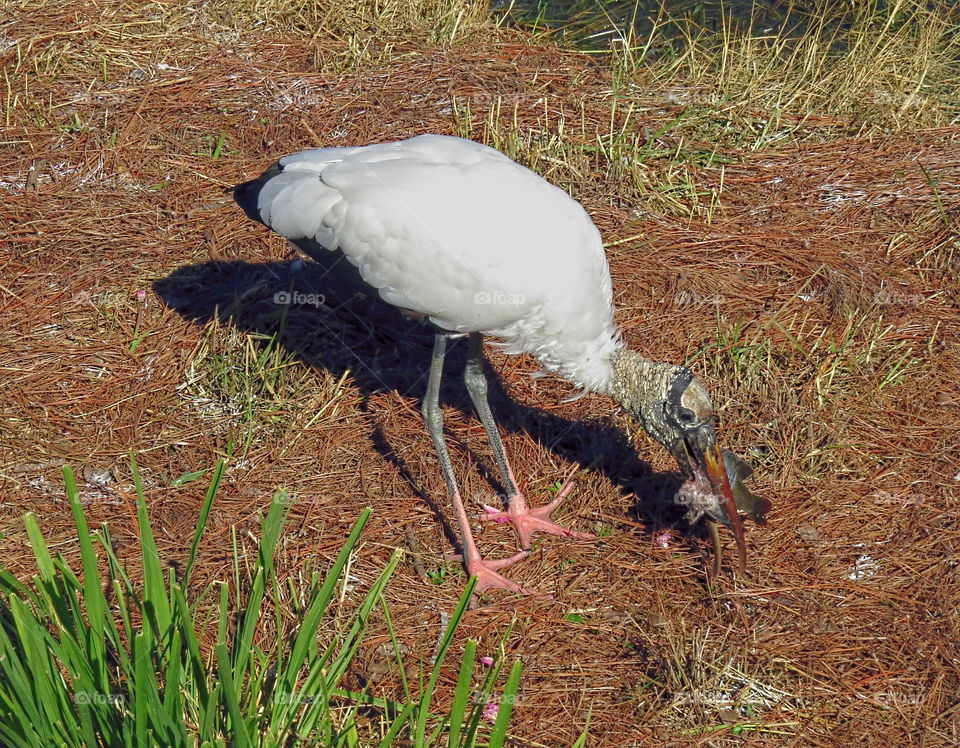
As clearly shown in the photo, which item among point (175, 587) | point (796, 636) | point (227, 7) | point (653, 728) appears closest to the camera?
point (175, 587)

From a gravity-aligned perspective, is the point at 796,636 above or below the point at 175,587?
below

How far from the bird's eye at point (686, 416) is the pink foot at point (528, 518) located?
0.59 metres

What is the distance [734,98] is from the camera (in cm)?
575

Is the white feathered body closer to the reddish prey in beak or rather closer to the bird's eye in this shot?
the bird's eye

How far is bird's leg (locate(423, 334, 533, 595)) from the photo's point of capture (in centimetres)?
Answer: 357

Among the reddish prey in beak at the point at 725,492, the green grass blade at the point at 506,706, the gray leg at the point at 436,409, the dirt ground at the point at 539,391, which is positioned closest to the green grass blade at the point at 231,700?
the green grass blade at the point at 506,706

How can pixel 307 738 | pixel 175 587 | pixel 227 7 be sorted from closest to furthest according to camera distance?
pixel 175 587
pixel 307 738
pixel 227 7

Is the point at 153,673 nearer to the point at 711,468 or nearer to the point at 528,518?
the point at 528,518

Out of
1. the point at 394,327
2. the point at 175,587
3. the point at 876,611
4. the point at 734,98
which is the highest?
the point at 175,587

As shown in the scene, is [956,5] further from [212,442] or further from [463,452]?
[212,442]

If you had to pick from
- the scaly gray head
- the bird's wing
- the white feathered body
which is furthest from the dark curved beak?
the bird's wing

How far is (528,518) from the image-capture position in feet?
12.6

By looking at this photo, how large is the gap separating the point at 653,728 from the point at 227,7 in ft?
16.8

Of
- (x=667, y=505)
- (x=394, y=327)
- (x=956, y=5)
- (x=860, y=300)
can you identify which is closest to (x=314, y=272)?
(x=394, y=327)
